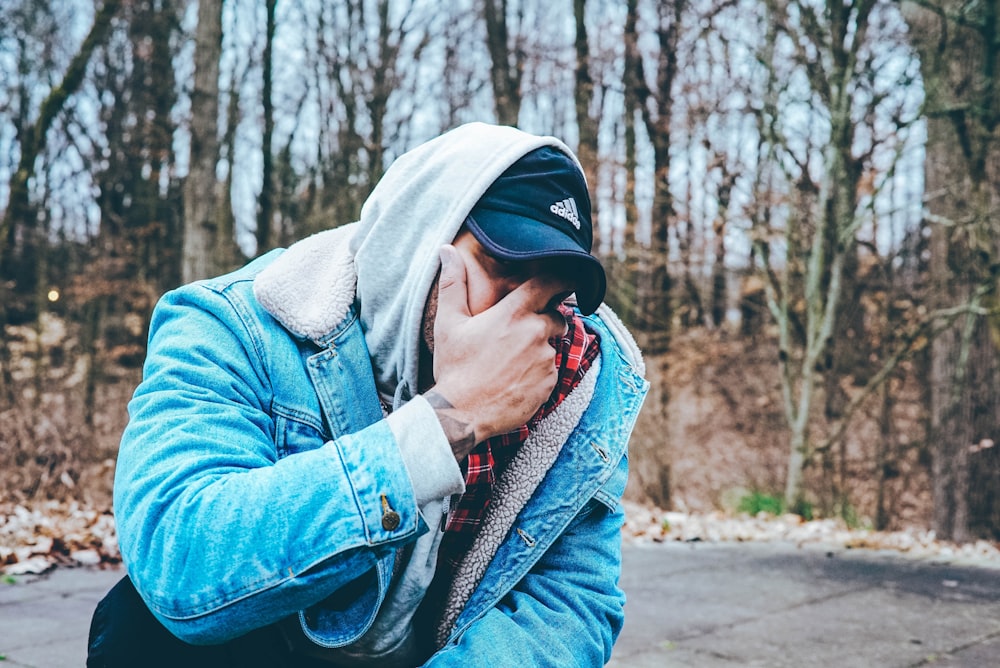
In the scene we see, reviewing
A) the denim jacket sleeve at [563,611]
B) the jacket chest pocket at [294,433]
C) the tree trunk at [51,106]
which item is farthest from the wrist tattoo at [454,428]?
the tree trunk at [51,106]

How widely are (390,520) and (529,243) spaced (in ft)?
1.79

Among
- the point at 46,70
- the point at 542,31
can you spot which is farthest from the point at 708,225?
the point at 46,70

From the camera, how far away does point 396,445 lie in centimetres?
144

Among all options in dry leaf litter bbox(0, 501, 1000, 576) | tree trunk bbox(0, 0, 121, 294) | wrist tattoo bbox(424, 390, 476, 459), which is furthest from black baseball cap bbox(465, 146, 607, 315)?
tree trunk bbox(0, 0, 121, 294)

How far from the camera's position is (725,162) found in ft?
29.7

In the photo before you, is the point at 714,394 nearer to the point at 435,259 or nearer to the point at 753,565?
the point at 753,565

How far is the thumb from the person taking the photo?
164 cm

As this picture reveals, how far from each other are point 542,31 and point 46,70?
8.83 metres

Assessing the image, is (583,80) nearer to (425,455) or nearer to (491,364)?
(491,364)

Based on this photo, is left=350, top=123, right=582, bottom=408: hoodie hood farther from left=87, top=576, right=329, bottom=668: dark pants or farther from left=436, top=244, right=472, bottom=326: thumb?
left=87, top=576, right=329, bottom=668: dark pants

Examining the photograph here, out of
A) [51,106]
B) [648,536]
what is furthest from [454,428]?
[51,106]

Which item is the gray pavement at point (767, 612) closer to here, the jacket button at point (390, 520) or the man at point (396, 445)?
the man at point (396, 445)

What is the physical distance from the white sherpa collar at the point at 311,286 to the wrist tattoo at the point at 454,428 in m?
0.34

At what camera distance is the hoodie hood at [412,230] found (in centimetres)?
169
